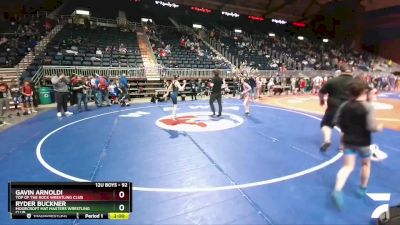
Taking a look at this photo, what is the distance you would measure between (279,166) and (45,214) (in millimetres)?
4256

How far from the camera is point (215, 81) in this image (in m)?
10.9

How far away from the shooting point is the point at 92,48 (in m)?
22.1

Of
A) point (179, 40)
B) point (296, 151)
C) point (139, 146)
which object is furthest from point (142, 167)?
point (179, 40)

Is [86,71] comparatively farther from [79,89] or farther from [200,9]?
[200,9]

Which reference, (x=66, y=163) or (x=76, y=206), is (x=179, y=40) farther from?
(x=76, y=206)

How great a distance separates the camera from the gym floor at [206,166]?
154 inches

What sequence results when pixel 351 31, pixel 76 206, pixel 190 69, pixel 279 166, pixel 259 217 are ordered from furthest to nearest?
pixel 351 31 → pixel 190 69 → pixel 279 166 → pixel 259 217 → pixel 76 206

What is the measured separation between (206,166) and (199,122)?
15.1 ft

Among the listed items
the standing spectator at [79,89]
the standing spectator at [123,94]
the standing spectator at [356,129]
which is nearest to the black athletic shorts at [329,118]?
the standing spectator at [356,129]

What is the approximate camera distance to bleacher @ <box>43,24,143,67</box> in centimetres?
1952

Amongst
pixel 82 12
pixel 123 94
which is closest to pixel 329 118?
pixel 123 94

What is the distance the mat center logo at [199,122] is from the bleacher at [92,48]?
11233mm

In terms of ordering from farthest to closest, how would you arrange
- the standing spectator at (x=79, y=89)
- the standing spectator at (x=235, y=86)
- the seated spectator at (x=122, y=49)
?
the seated spectator at (x=122, y=49) → the standing spectator at (x=235, y=86) → the standing spectator at (x=79, y=89)
